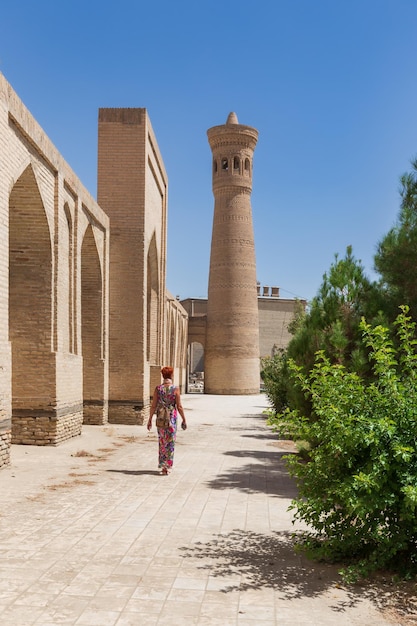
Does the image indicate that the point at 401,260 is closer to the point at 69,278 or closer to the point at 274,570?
the point at 274,570

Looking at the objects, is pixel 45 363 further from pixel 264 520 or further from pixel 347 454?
pixel 347 454

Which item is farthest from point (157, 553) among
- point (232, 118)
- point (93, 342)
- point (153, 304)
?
point (232, 118)

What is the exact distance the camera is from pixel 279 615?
3.39m

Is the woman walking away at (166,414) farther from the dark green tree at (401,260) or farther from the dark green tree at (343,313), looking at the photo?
the dark green tree at (401,260)

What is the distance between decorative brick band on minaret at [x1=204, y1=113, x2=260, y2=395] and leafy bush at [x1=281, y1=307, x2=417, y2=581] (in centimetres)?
2919

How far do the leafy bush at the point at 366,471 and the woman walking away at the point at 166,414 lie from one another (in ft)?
11.5

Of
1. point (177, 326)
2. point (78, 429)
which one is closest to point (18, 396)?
point (78, 429)

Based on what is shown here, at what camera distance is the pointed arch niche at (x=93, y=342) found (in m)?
14.7

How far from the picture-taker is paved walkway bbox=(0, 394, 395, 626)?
11.2 feet

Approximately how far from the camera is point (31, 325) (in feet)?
35.7

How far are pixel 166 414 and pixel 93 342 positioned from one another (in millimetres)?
7368

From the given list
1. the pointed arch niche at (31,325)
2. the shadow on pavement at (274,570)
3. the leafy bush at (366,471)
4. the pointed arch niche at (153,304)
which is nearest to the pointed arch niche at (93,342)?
the pointed arch niche at (31,325)

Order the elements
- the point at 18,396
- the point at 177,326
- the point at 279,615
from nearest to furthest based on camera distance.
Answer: the point at 279,615, the point at 18,396, the point at 177,326

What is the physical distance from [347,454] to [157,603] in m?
1.47
